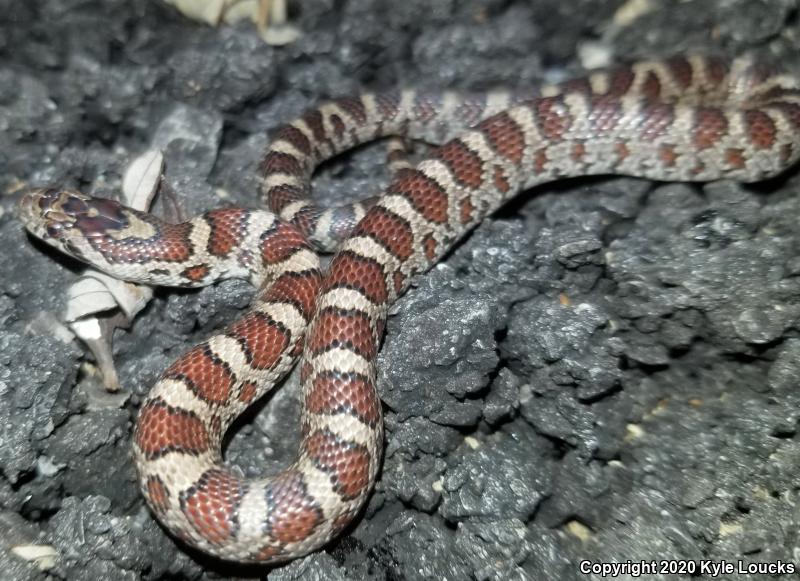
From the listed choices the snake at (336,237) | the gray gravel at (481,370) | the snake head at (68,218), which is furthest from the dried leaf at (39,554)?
the snake head at (68,218)

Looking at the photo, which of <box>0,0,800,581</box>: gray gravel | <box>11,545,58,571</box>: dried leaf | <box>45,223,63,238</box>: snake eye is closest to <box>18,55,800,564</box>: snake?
<box>45,223,63,238</box>: snake eye

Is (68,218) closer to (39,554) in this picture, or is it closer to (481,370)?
(39,554)

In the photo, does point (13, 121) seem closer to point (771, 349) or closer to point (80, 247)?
point (80, 247)

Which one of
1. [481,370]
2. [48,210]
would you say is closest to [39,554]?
[48,210]

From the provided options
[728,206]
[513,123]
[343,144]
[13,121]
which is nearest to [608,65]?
[513,123]

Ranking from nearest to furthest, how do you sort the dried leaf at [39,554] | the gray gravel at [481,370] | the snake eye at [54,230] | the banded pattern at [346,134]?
the dried leaf at [39,554], the gray gravel at [481,370], the snake eye at [54,230], the banded pattern at [346,134]

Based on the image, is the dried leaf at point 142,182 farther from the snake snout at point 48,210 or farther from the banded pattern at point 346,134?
the banded pattern at point 346,134
